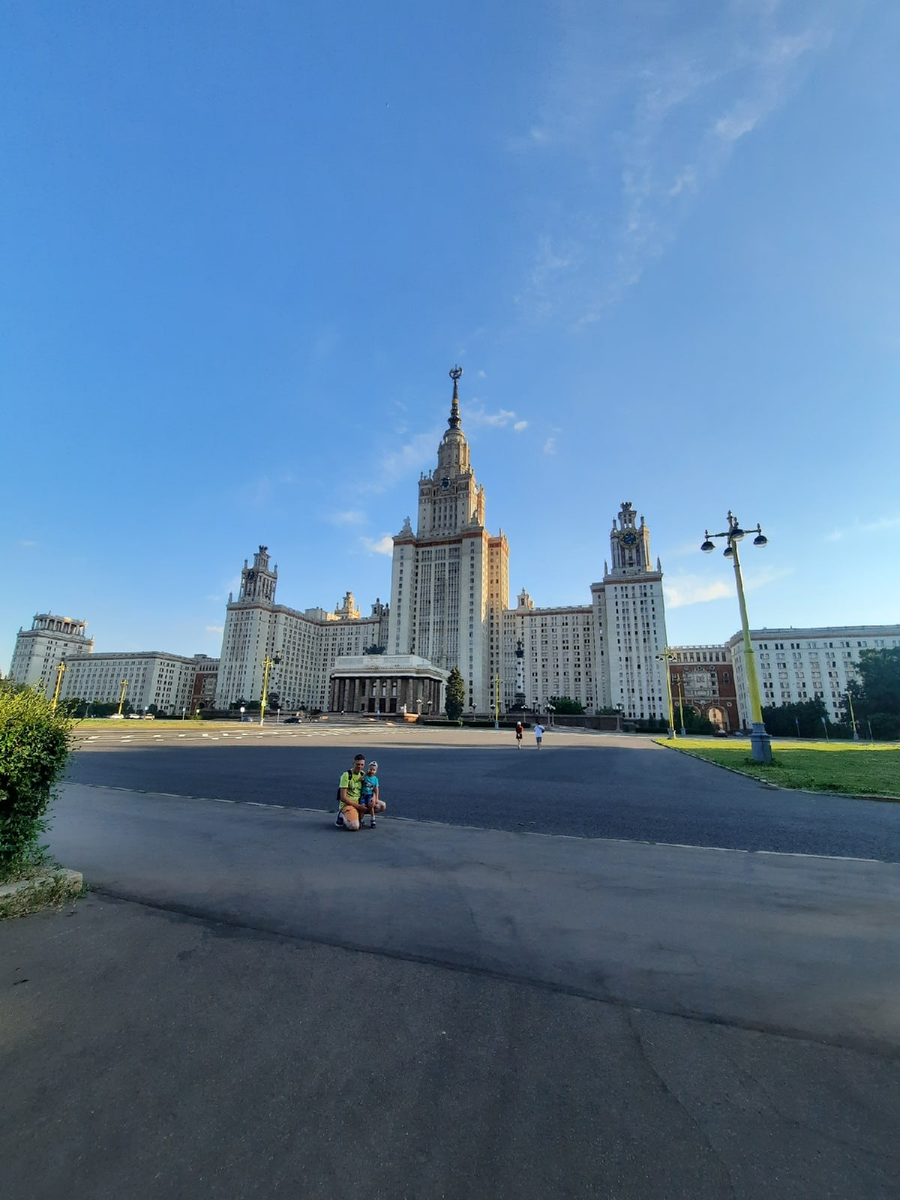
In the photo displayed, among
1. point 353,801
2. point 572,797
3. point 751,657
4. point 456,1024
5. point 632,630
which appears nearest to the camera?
point 456,1024

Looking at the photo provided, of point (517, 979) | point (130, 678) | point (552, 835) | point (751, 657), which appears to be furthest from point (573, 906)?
point (130, 678)

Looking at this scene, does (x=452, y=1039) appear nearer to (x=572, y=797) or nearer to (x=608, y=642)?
(x=572, y=797)

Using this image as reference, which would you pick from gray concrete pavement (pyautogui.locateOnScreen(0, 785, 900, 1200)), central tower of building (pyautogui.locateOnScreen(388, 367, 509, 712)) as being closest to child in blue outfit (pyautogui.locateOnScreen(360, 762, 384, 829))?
gray concrete pavement (pyautogui.locateOnScreen(0, 785, 900, 1200))

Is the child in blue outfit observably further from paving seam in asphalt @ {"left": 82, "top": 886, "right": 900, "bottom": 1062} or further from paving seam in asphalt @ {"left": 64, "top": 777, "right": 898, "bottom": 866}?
paving seam in asphalt @ {"left": 82, "top": 886, "right": 900, "bottom": 1062}

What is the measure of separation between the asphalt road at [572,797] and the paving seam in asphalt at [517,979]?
A: 4.79 metres

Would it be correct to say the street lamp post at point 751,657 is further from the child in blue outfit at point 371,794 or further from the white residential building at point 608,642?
the white residential building at point 608,642

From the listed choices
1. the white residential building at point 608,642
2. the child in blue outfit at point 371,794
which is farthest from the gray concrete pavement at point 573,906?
the white residential building at point 608,642

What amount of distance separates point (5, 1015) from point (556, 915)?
13.0ft

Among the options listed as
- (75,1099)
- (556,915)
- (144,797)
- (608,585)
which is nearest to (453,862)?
(556,915)

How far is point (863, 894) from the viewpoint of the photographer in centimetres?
548

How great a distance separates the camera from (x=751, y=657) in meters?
18.9

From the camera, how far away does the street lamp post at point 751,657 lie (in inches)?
721

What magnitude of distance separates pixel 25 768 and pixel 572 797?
33.4ft

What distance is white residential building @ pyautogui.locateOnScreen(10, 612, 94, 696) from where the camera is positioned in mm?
159250
